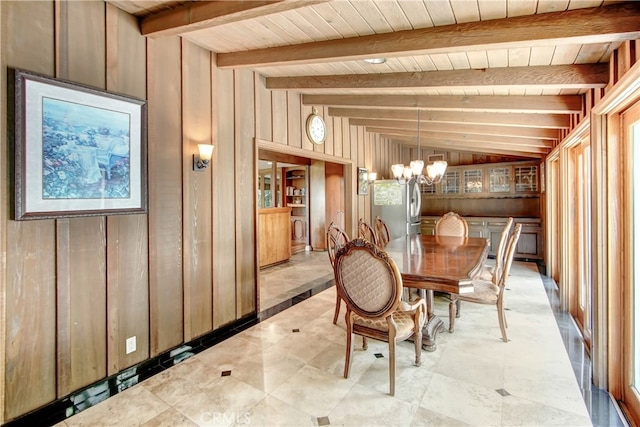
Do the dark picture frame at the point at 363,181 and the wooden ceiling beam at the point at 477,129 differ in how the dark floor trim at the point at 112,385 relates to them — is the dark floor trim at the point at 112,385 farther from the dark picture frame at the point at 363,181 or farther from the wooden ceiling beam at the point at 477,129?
the wooden ceiling beam at the point at 477,129

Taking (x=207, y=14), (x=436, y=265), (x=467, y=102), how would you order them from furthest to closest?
(x=467, y=102), (x=436, y=265), (x=207, y=14)

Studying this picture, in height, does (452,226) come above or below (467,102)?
below

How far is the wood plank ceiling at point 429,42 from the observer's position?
6.03 ft

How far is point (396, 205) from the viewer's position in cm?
663

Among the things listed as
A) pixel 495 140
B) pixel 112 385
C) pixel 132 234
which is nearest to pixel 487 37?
pixel 132 234

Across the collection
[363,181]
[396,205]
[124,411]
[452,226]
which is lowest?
[124,411]

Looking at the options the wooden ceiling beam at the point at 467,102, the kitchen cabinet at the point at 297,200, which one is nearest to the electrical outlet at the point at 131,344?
the wooden ceiling beam at the point at 467,102

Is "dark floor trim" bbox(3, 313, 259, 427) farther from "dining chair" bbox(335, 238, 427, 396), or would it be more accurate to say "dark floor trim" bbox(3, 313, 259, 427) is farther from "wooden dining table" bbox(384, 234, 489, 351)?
"wooden dining table" bbox(384, 234, 489, 351)

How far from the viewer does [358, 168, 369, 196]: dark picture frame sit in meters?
6.36

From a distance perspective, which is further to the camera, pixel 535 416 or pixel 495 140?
pixel 495 140

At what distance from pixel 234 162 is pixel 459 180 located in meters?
5.98

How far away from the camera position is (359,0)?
2.01 meters

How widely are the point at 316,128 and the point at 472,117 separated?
219 centimetres

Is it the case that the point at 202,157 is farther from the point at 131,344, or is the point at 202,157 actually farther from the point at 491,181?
the point at 491,181
